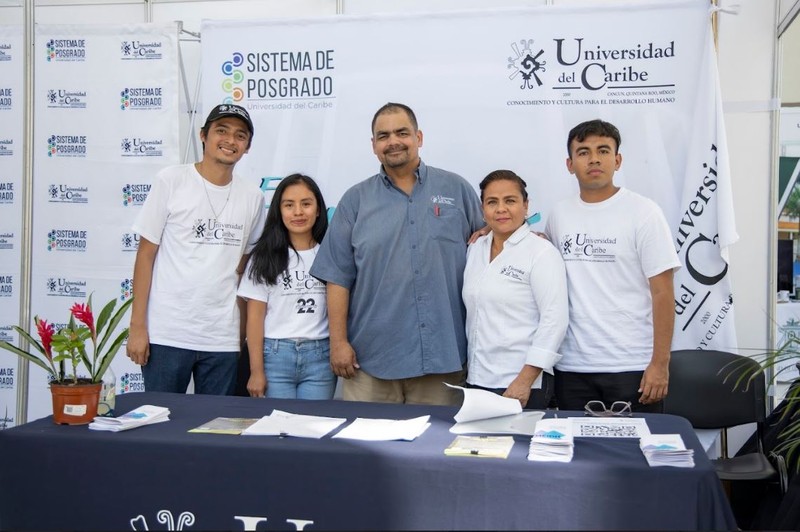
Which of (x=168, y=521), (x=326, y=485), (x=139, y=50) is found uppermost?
(x=139, y=50)

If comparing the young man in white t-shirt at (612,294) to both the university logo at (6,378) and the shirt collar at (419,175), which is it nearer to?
the shirt collar at (419,175)

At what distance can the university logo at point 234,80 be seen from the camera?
3928 millimetres

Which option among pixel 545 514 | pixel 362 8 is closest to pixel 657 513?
pixel 545 514

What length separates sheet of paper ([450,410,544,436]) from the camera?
2106 mm

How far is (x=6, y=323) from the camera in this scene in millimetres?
4289

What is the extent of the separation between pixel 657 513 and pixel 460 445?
1.62 feet

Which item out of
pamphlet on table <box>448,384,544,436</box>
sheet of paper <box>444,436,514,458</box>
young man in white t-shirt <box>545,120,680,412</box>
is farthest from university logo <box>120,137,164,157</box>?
sheet of paper <box>444,436,514,458</box>

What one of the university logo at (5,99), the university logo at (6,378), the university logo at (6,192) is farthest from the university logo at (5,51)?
the university logo at (6,378)

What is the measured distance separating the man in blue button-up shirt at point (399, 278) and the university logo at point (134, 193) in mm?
1506

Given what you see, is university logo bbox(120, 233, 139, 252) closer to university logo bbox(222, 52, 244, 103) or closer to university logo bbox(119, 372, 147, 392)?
university logo bbox(119, 372, 147, 392)

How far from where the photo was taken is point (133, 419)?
221 cm

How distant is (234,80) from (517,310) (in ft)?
6.83

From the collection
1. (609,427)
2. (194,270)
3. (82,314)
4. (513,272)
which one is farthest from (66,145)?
(609,427)

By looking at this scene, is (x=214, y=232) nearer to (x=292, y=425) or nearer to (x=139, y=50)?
(x=292, y=425)
